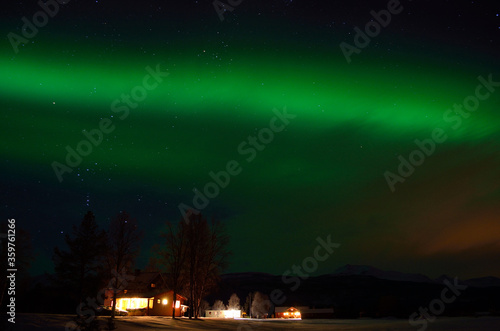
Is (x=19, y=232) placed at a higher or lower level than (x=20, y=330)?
higher

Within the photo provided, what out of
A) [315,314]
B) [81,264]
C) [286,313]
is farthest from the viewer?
[286,313]

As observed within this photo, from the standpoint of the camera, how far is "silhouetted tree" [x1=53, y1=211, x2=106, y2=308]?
122ft

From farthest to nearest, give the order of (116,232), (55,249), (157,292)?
(157,292)
(116,232)
(55,249)

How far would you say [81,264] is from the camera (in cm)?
3766

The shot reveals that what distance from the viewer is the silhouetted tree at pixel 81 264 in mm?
37188

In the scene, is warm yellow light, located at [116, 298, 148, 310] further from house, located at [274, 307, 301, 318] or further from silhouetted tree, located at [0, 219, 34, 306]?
house, located at [274, 307, 301, 318]

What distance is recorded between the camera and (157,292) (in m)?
60.9

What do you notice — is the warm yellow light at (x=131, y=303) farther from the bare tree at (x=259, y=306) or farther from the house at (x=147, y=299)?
the bare tree at (x=259, y=306)

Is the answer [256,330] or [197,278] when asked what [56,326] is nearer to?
[256,330]

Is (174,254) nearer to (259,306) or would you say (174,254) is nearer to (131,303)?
(131,303)

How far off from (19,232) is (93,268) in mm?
17393

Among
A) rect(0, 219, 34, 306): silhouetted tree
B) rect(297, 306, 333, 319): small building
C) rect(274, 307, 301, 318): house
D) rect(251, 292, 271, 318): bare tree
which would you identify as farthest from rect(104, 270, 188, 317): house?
rect(251, 292, 271, 318): bare tree

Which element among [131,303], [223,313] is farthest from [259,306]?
[131,303]

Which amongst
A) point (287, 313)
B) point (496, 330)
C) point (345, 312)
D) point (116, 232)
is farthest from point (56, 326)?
point (287, 313)
